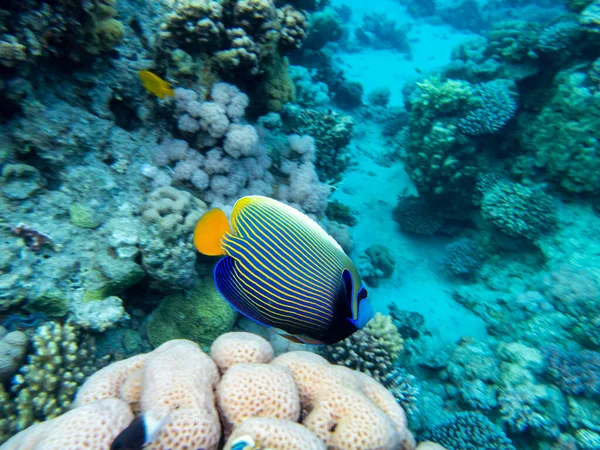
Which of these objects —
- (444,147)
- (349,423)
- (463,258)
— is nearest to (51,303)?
(349,423)

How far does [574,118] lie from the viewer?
7.53 metres

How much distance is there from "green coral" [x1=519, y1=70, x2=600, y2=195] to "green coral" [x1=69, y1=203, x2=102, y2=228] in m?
8.98

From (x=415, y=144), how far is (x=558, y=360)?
5.53m

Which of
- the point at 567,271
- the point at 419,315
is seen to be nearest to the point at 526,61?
the point at 567,271

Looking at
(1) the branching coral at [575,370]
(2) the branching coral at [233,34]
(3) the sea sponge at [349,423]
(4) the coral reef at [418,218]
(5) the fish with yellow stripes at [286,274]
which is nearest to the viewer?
(5) the fish with yellow stripes at [286,274]

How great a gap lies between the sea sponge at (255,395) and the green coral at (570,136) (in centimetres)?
830

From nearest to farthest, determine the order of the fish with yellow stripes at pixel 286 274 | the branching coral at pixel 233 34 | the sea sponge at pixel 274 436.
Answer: the fish with yellow stripes at pixel 286 274 < the sea sponge at pixel 274 436 < the branching coral at pixel 233 34

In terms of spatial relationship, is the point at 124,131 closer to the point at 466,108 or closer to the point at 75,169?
the point at 75,169

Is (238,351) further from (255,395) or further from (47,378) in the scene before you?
(47,378)

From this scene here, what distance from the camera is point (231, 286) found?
67.1 inches

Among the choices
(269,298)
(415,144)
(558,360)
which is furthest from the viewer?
(415,144)

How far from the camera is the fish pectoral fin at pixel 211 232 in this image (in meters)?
1.72

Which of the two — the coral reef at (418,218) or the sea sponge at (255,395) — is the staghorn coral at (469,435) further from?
the coral reef at (418,218)

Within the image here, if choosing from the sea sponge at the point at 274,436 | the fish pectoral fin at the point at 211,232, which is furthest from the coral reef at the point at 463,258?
the fish pectoral fin at the point at 211,232
